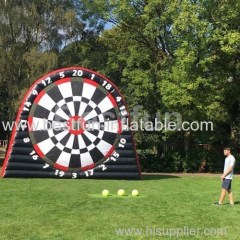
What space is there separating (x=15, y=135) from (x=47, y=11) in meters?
16.1

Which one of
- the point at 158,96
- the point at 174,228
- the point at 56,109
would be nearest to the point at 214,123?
the point at 158,96

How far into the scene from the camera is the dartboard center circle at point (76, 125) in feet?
46.8

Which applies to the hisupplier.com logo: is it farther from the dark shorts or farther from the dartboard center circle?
the dartboard center circle

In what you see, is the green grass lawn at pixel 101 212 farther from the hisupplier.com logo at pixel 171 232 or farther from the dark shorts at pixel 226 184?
the dark shorts at pixel 226 184

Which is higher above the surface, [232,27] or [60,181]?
[232,27]

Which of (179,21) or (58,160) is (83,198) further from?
(179,21)

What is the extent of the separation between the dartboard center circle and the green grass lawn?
7.03 ft

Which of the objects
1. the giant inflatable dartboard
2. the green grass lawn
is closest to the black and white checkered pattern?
the giant inflatable dartboard

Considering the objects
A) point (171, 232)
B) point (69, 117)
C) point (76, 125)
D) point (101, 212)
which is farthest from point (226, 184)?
point (69, 117)

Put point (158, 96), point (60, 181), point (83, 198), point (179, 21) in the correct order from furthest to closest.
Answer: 1. point (158, 96)
2. point (179, 21)
3. point (60, 181)
4. point (83, 198)

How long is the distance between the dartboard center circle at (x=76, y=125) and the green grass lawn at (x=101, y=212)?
2.14 m

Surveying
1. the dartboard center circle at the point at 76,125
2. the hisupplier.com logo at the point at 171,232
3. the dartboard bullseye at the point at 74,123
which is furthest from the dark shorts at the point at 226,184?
the dartboard center circle at the point at 76,125

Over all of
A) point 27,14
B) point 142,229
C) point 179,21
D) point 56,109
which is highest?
point 27,14

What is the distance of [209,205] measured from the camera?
379 inches
